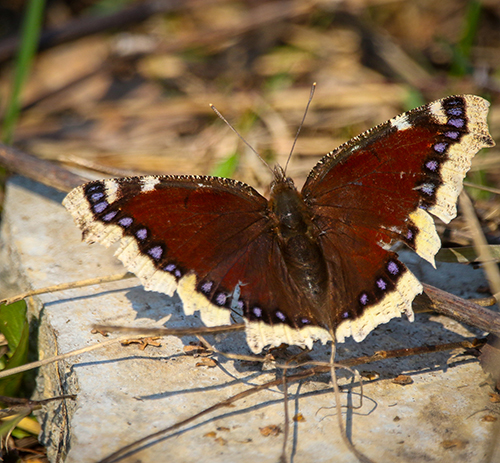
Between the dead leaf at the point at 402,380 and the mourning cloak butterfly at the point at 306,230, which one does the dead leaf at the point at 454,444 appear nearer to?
the dead leaf at the point at 402,380

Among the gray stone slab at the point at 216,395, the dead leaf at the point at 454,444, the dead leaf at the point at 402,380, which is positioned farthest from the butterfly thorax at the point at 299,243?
the dead leaf at the point at 454,444

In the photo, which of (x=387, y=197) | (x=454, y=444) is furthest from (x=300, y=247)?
(x=454, y=444)

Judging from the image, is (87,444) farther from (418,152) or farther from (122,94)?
(122,94)

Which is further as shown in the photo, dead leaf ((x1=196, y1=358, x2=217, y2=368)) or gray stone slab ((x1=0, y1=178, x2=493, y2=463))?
dead leaf ((x1=196, y1=358, x2=217, y2=368))

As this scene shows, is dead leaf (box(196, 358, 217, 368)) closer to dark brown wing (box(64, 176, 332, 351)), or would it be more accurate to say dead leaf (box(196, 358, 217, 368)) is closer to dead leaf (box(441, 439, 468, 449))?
dark brown wing (box(64, 176, 332, 351))

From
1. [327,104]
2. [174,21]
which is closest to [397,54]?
[327,104]

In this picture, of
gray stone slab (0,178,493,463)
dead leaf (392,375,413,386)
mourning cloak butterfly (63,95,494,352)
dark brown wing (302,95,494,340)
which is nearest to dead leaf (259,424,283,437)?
gray stone slab (0,178,493,463)

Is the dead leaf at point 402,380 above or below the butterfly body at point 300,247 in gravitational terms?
below
